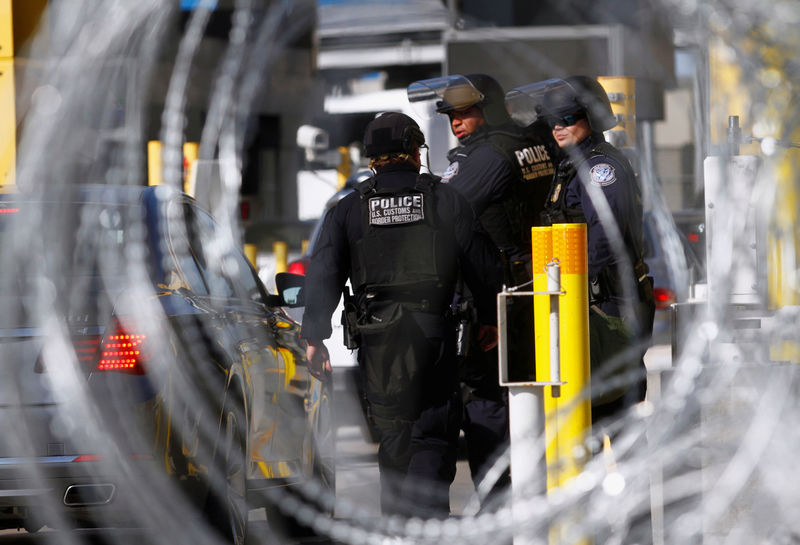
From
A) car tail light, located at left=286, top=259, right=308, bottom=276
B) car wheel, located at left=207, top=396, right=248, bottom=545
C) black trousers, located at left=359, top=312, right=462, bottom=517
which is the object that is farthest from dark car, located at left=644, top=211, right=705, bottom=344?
car wheel, located at left=207, top=396, right=248, bottom=545

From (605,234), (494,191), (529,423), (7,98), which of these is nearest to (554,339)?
(529,423)

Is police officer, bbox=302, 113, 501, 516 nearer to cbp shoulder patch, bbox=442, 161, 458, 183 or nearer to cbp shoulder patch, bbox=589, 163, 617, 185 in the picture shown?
cbp shoulder patch, bbox=589, 163, 617, 185

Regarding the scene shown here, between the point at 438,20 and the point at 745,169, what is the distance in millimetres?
13643

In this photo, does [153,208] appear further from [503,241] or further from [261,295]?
[503,241]

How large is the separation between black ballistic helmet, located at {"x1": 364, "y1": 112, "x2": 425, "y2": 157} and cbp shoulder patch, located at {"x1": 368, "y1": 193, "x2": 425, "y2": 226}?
0.21m

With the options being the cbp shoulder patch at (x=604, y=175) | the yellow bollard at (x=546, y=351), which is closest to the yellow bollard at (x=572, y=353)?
the yellow bollard at (x=546, y=351)

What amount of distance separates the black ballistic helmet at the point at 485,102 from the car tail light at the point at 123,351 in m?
2.11

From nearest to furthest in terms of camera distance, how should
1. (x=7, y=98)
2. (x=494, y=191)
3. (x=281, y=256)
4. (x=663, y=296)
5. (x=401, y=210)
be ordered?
(x=401, y=210), (x=494, y=191), (x=7, y=98), (x=663, y=296), (x=281, y=256)

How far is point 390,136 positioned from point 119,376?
1.51 metres

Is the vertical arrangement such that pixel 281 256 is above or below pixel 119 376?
above

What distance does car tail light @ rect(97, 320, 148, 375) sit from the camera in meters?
5.11

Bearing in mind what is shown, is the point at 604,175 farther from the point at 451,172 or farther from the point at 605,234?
the point at 451,172

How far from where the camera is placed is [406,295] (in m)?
5.79

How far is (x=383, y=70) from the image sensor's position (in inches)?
778
